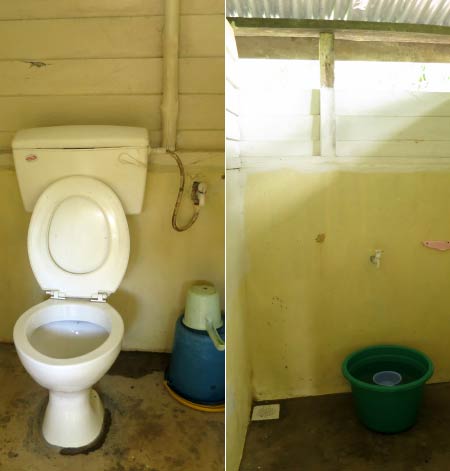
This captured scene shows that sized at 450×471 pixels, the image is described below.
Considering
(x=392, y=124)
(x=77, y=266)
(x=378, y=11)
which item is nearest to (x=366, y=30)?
(x=378, y=11)

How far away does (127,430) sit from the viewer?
1772 millimetres

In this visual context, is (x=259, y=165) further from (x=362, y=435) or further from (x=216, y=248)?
(x=362, y=435)

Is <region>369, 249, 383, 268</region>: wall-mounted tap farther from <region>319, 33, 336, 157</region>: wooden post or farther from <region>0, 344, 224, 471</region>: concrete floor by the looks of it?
<region>0, 344, 224, 471</region>: concrete floor

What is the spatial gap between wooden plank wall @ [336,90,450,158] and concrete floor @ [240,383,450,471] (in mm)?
948

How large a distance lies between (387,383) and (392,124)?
0.94 metres

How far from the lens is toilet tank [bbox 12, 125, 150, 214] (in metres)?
1.79

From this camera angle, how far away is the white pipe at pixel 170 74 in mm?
1744

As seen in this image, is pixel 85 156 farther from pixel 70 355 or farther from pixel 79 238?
pixel 70 355

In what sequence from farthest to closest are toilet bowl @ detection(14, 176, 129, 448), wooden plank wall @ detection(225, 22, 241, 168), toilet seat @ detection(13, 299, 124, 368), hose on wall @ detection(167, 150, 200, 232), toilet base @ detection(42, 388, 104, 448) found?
hose on wall @ detection(167, 150, 200, 232) < toilet bowl @ detection(14, 176, 129, 448) < toilet base @ detection(42, 388, 104, 448) < toilet seat @ detection(13, 299, 124, 368) < wooden plank wall @ detection(225, 22, 241, 168)

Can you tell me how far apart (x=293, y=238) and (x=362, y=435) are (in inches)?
29.3

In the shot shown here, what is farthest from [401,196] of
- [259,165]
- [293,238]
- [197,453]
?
[197,453]

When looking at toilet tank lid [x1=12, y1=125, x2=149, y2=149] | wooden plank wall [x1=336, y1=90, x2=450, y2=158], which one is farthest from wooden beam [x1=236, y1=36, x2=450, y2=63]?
toilet tank lid [x1=12, y1=125, x2=149, y2=149]

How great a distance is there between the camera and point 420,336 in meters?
1.90

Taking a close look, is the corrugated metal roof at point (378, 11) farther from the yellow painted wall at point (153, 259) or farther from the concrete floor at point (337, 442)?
the concrete floor at point (337, 442)
